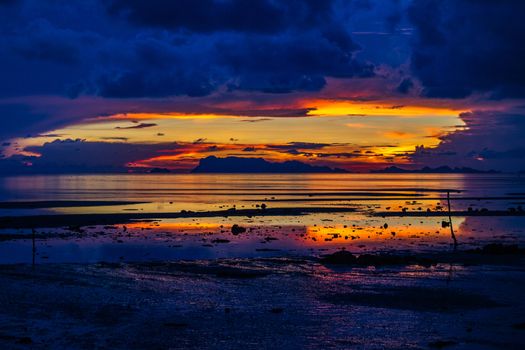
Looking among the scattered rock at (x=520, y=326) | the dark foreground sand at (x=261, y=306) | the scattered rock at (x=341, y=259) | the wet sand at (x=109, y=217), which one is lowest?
the scattered rock at (x=520, y=326)

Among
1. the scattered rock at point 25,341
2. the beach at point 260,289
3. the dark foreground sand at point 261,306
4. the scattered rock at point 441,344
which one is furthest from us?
the beach at point 260,289

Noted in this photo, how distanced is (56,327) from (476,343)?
46.6 feet

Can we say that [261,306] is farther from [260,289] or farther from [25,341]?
[25,341]

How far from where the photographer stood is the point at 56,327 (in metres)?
22.8

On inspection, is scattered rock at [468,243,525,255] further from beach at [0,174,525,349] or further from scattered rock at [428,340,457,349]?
scattered rock at [428,340,457,349]

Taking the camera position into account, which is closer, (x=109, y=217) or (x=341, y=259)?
(x=341, y=259)

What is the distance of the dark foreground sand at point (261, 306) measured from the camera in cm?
2125

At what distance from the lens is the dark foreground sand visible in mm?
21250

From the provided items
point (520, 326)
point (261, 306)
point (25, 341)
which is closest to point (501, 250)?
point (520, 326)

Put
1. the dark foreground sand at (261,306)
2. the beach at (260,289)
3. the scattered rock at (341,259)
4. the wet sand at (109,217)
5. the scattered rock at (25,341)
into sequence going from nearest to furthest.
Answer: the scattered rock at (25,341) < the dark foreground sand at (261,306) < the beach at (260,289) < the scattered rock at (341,259) < the wet sand at (109,217)

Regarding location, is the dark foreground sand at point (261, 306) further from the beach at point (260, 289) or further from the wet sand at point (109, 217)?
the wet sand at point (109, 217)

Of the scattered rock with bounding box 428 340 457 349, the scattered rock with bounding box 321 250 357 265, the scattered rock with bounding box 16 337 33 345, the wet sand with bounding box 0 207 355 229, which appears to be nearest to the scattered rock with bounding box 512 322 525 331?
the scattered rock with bounding box 428 340 457 349

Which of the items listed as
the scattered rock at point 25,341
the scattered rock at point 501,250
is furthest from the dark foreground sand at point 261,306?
the scattered rock at point 501,250

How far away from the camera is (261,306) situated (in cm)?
2656
